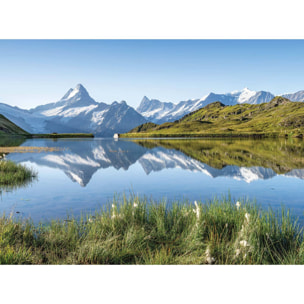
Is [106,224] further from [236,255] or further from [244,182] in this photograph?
[244,182]

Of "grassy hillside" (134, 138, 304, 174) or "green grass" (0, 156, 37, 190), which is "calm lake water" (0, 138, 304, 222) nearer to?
"green grass" (0, 156, 37, 190)

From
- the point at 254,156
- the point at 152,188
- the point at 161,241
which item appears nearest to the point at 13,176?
the point at 152,188

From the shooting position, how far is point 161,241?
1162 centimetres

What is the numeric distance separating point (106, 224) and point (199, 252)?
4.49m

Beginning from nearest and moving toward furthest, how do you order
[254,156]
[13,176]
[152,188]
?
[152,188], [13,176], [254,156]

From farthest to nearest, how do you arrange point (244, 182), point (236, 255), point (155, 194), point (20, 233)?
1. point (244, 182)
2. point (155, 194)
3. point (20, 233)
4. point (236, 255)

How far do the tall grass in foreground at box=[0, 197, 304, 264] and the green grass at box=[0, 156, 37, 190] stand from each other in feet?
54.7

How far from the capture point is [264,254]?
10.4 meters

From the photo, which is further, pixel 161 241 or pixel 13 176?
pixel 13 176

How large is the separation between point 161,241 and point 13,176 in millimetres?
24510

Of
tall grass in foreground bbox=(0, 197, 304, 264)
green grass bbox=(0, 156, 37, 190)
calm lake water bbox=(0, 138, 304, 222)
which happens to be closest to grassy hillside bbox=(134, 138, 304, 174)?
calm lake water bbox=(0, 138, 304, 222)

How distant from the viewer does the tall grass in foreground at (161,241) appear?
9648 mm

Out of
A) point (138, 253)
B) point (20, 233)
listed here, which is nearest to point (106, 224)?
point (138, 253)

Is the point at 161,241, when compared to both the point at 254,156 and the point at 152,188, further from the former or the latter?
the point at 254,156
